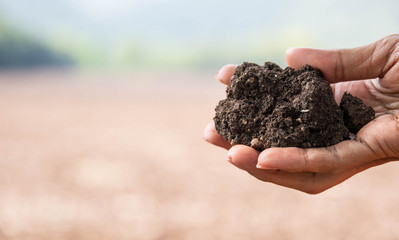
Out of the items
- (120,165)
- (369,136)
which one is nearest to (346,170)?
(369,136)

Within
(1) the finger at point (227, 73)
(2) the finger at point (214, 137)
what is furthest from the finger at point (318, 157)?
(1) the finger at point (227, 73)

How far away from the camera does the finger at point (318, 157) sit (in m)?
1.95

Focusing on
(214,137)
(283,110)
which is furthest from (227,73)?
(283,110)

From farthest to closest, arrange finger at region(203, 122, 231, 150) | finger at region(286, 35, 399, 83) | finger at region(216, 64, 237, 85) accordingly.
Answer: finger at region(216, 64, 237, 85), finger at region(203, 122, 231, 150), finger at region(286, 35, 399, 83)

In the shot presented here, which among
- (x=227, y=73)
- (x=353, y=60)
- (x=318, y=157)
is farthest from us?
(x=227, y=73)

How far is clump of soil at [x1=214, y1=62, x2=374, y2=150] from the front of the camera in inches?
85.6

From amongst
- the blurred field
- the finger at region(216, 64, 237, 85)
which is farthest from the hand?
the blurred field

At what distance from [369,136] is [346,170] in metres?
0.24

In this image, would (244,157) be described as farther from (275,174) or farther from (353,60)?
(353,60)

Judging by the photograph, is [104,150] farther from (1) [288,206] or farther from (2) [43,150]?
(1) [288,206]

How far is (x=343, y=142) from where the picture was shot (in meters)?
2.16

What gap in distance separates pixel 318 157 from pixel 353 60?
0.89 metres

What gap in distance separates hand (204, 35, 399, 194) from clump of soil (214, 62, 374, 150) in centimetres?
9

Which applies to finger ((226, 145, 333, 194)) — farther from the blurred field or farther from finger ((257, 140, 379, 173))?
the blurred field
